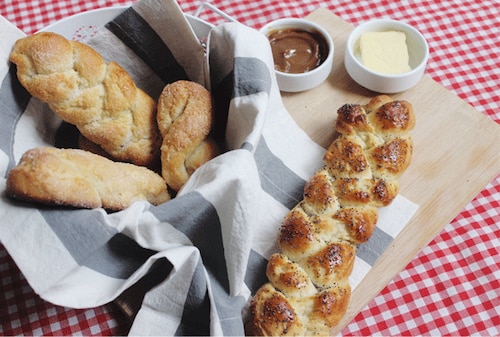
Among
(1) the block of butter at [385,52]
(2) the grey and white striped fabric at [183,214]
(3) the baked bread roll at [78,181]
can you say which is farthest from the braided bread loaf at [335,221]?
(3) the baked bread roll at [78,181]

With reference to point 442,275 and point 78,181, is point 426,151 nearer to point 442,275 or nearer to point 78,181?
point 442,275

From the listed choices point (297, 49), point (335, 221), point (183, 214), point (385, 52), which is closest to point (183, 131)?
point (183, 214)

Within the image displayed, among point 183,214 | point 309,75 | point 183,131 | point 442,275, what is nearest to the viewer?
point 183,214

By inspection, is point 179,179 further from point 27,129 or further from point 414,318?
point 414,318

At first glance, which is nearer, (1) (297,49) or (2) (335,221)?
(2) (335,221)

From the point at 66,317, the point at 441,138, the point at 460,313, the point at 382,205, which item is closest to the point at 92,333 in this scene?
the point at 66,317

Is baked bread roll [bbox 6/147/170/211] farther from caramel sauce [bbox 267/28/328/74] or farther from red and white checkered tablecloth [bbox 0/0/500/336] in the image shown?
caramel sauce [bbox 267/28/328/74]
